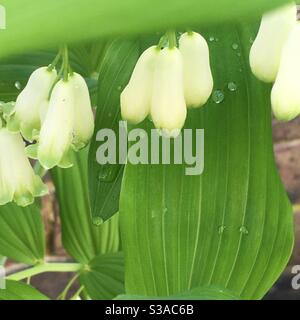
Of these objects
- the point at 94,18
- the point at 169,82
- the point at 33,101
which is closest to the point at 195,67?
the point at 169,82

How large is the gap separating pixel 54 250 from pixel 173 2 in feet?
4.46

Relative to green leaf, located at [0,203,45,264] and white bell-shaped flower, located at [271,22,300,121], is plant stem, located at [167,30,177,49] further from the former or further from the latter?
green leaf, located at [0,203,45,264]

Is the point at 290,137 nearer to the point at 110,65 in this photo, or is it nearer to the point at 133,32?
the point at 110,65

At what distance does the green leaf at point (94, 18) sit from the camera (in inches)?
6.7

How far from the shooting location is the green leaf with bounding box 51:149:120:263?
921mm

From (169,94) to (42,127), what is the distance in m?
0.10

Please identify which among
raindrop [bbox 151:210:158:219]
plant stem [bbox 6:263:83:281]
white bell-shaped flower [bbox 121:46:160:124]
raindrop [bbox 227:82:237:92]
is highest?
raindrop [bbox 227:82:237:92]

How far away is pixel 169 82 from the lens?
408 millimetres

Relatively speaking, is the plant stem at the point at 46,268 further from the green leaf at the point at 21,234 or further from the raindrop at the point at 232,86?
the raindrop at the point at 232,86

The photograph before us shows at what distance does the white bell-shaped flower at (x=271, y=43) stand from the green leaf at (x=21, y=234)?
0.54m

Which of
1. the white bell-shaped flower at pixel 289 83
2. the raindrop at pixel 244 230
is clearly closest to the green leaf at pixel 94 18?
the white bell-shaped flower at pixel 289 83

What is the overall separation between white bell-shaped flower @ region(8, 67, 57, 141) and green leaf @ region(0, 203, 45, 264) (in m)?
0.38

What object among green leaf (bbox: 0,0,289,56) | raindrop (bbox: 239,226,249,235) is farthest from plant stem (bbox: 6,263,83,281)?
green leaf (bbox: 0,0,289,56)

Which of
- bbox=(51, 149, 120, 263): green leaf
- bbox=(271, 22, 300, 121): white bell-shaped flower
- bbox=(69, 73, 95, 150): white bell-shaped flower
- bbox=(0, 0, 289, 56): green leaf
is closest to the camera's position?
bbox=(0, 0, 289, 56): green leaf
